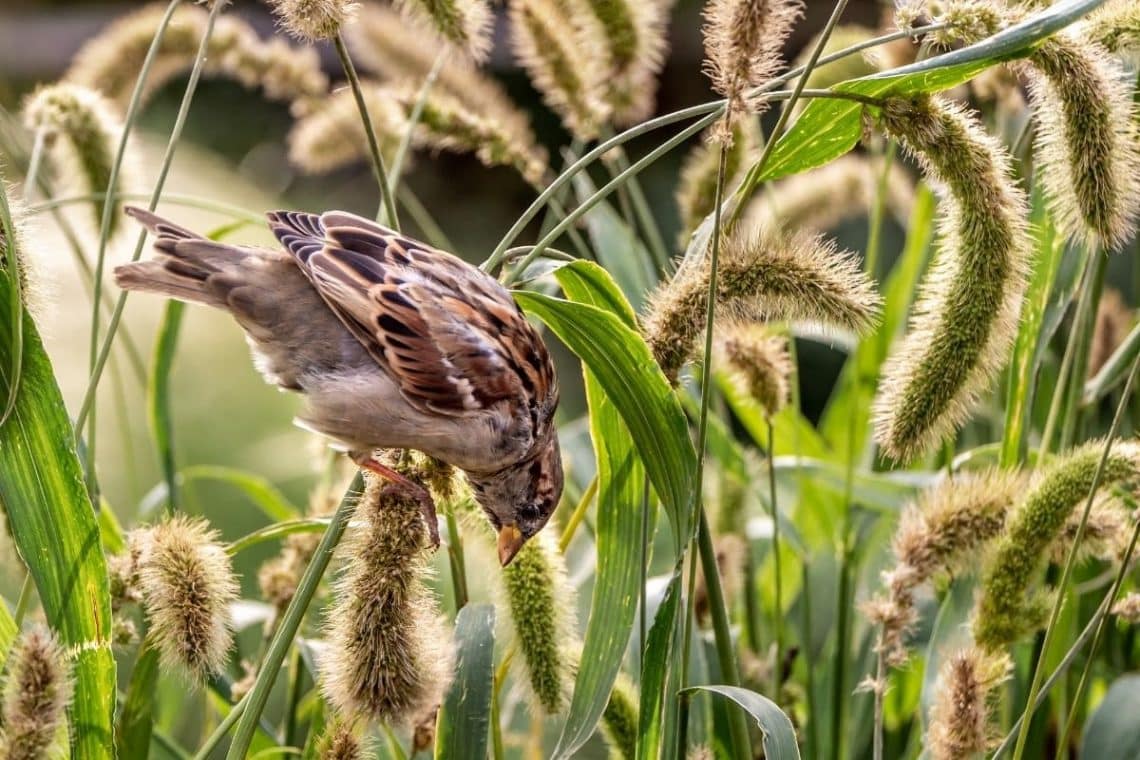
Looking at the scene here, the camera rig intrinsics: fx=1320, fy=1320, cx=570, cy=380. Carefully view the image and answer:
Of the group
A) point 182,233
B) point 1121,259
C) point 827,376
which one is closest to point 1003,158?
point 182,233

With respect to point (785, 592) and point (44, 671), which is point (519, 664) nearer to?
point (44, 671)

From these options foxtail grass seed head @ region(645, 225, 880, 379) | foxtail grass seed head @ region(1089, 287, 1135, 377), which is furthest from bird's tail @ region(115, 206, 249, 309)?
foxtail grass seed head @ region(1089, 287, 1135, 377)

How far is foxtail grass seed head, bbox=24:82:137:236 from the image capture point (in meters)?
1.66

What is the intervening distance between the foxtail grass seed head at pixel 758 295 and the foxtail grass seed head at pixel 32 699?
58cm

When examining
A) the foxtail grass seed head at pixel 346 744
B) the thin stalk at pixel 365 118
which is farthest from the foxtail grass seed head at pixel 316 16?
the foxtail grass seed head at pixel 346 744

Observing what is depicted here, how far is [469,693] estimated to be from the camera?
49.0 inches

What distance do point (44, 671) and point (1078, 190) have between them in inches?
38.2

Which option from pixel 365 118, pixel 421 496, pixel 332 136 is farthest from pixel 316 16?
pixel 332 136

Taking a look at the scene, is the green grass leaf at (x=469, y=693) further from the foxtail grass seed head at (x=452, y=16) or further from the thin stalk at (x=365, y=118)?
the foxtail grass seed head at (x=452, y=16)

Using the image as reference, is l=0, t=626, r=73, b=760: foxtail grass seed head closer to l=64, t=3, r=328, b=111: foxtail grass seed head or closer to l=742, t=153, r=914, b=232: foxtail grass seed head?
l=64, t=3, r=328, b=111: foxtail grass seed head

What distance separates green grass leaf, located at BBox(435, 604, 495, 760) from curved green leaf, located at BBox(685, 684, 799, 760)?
208 millimetres

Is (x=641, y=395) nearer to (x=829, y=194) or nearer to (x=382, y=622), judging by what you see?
(x=382, y=622)

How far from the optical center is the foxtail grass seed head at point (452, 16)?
4.82 feet

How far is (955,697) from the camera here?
119 cm
